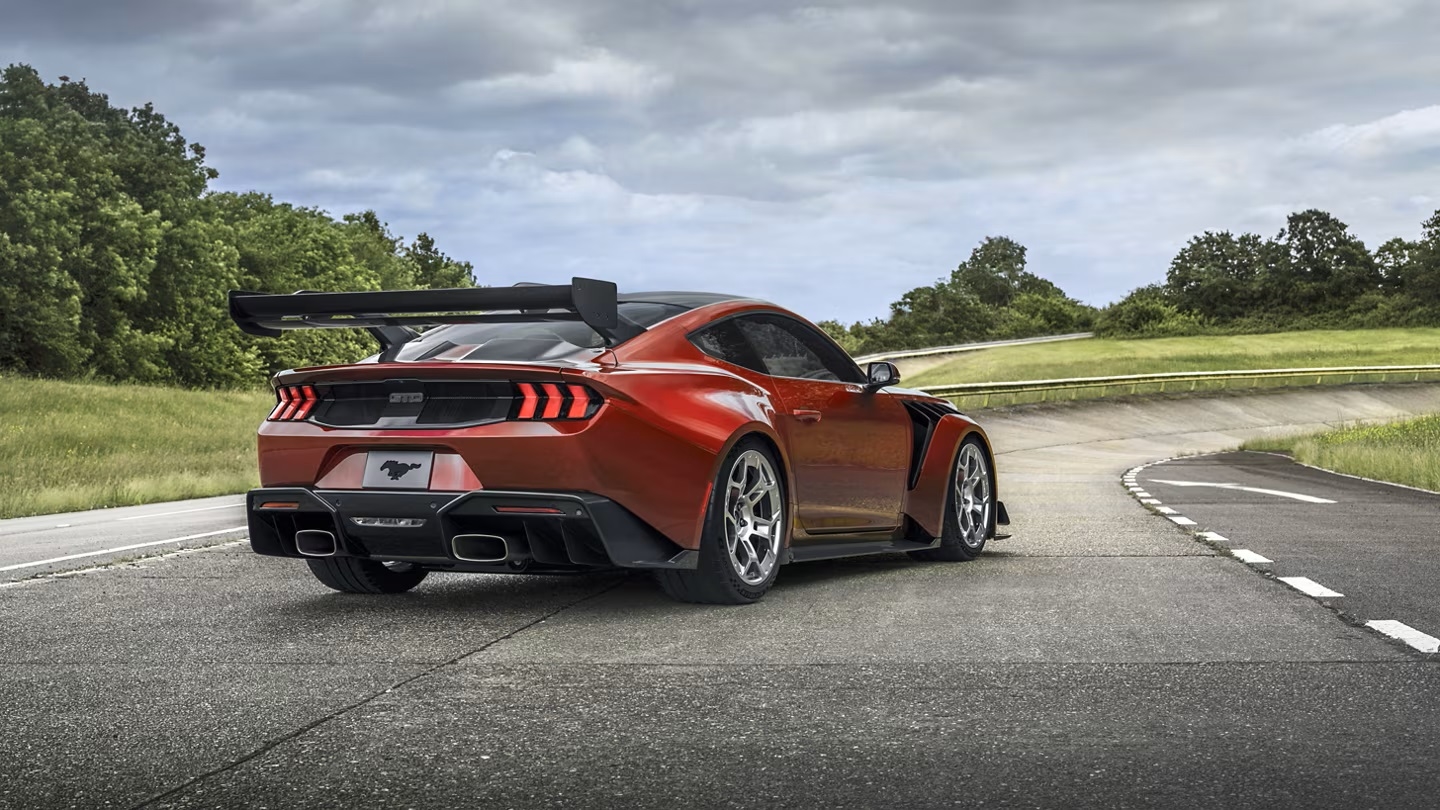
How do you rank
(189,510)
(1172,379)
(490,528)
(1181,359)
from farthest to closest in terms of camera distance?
1. (1181,359)
2. (1172,379)
3. (189,510)
4. (490,528)

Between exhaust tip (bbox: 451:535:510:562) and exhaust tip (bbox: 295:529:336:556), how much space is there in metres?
0.65

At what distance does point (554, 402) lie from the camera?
21.9 feet

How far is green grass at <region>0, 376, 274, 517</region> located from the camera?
71.1ft

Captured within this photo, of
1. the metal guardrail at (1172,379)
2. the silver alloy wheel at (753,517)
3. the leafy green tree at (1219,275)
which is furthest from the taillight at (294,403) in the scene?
the leafy green tree at (1219,275)

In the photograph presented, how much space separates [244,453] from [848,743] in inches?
1415

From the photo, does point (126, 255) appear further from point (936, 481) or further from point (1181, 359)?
point (936, 481)

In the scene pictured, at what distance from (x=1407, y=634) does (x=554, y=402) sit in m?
3.65

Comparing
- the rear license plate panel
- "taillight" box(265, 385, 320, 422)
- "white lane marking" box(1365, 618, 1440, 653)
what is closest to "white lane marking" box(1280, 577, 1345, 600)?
"white lane marking" box(1365, 618, 1440, 653)

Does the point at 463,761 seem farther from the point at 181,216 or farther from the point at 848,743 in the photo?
the point at 181,216

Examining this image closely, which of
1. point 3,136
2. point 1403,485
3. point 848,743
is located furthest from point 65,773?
point 3,136

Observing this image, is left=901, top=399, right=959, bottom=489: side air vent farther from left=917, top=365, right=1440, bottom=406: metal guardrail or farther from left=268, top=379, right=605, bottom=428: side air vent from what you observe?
left=917, top=365, right=1440, bottom=406: metal guardrail

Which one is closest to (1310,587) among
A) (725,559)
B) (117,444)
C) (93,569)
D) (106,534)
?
(725,559)

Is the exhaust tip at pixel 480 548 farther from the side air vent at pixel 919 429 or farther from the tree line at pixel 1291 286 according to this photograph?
the tree line at pixel 1291 286

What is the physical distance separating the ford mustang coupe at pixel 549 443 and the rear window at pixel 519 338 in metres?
0.01
